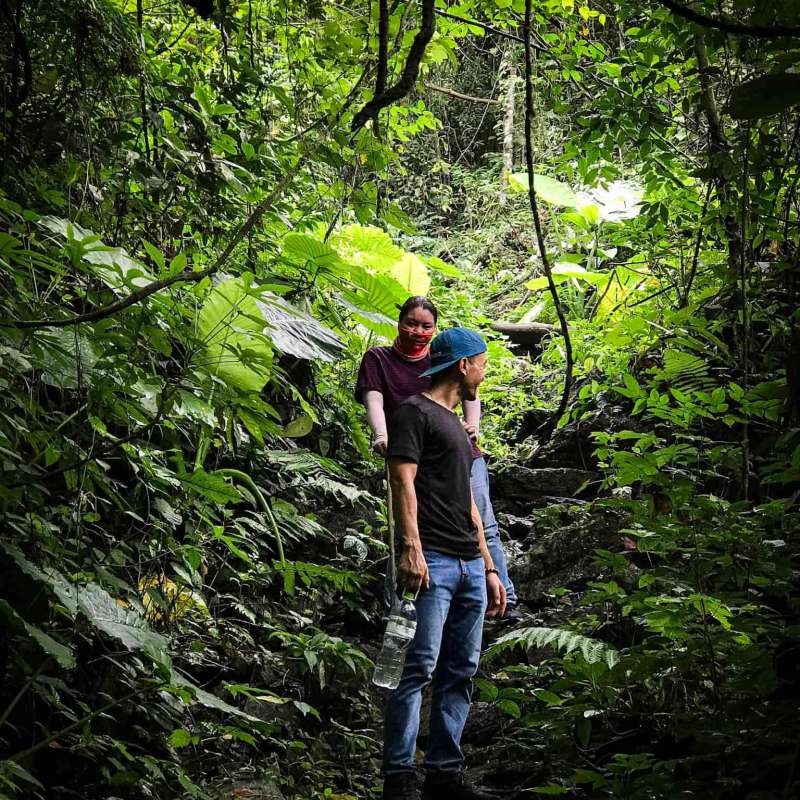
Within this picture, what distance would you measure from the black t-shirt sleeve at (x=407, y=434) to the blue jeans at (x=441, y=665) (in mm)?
432

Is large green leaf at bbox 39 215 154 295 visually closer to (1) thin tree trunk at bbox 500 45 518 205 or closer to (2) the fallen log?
(2) the fallen log

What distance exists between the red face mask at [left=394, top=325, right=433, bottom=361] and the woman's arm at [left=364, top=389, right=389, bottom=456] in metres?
0.31

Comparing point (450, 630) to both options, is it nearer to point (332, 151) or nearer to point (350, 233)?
point (332, 151)

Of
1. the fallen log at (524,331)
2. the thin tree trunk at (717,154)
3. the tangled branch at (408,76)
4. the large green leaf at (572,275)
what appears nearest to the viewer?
the tangled branch at (408,76)

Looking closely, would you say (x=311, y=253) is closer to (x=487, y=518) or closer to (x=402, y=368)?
(x=402, y=368)

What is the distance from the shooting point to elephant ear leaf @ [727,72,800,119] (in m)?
1.07

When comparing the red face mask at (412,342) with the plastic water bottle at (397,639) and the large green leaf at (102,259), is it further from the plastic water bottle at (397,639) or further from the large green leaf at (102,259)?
the large green leaf at (102,259)

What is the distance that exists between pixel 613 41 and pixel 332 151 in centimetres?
1133

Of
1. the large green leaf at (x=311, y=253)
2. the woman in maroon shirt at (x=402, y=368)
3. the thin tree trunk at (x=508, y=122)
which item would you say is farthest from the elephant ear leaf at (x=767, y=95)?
the thin tree trunk at (x=508, y=122)

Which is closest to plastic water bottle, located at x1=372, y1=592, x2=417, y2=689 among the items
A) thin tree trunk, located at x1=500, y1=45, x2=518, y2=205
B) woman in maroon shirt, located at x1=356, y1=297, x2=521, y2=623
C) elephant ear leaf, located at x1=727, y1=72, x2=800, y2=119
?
woman in maroon shirt, located at x1=356, y1=297, x2=521, y2=623

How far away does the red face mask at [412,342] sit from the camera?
4.78m

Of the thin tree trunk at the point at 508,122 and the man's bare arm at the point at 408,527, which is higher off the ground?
the thin tree trunk at the point at 508,122

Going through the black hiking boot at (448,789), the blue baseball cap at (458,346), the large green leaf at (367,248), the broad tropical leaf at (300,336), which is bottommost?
the black hiking boot at (448,789)

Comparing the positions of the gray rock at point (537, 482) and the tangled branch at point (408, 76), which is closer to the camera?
the tangled branch at point (408, 76)
